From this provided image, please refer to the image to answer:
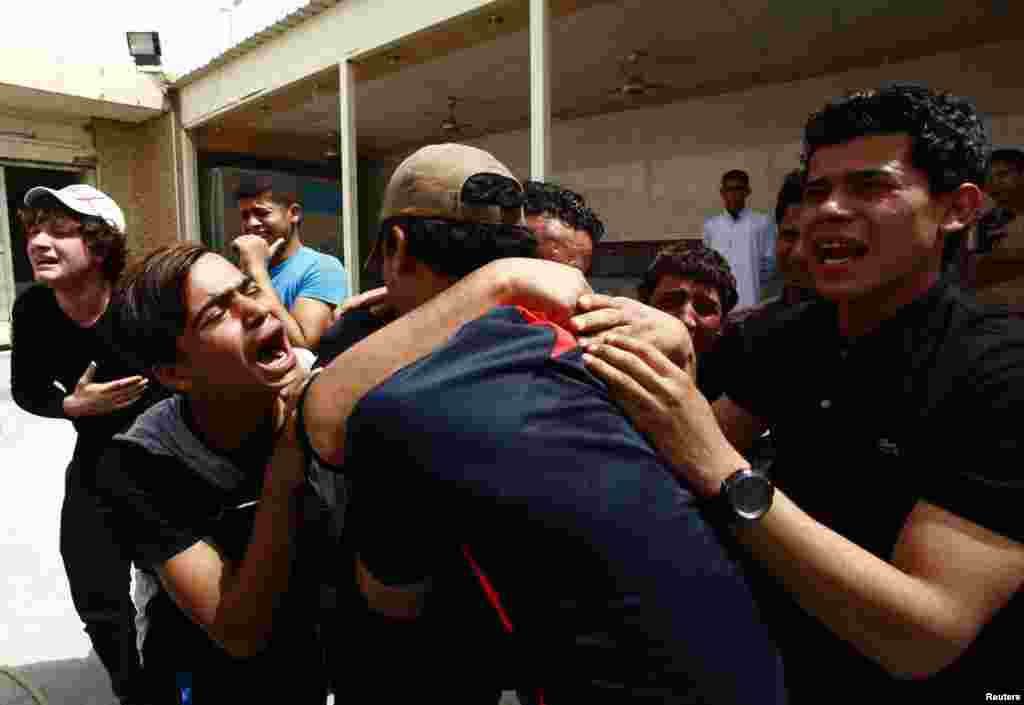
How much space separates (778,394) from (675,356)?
1.16ft

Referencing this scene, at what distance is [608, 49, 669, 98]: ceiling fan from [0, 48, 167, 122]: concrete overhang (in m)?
7.53

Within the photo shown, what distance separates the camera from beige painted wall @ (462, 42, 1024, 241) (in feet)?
24.4

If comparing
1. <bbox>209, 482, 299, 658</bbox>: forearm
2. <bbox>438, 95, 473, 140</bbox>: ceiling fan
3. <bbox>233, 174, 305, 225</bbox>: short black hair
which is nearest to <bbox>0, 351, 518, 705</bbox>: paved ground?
<bbox>209, 482, 299, 658</bbox>: forearm

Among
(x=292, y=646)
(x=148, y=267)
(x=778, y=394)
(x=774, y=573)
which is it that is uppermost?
(x=148, y=267)

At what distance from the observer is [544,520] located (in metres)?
0.85

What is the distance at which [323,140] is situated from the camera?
1372 cm

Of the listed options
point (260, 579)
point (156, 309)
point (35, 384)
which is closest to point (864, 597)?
point (260, 579)

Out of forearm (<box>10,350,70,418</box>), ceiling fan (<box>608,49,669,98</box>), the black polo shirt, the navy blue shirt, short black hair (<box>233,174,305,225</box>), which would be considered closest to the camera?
the navy blue shirt

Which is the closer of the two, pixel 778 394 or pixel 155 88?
pixel 778 394

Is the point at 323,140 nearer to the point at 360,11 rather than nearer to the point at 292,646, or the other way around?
the point at 360,11

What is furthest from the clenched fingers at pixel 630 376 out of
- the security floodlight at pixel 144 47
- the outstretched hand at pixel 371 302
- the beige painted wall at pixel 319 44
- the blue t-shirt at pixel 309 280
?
the security floodlight at pixel 144 47

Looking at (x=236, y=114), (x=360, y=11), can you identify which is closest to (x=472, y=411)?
(x=360, y=11)

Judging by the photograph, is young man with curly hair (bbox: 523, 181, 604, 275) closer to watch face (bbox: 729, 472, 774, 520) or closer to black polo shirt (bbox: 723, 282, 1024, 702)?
black polo shirt (bbox: 723, 282, 1024, 702)

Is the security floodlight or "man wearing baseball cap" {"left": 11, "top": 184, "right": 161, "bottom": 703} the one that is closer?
"man wearing baseball cap" {"left": 11, "top": 184, "right": 161, "bottom": 703}
